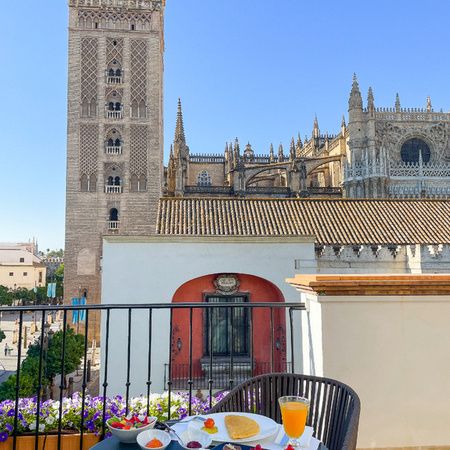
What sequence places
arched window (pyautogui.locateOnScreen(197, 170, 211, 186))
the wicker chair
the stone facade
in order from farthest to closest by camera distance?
arched window (pyautogui.locateOnScreen(197, 170, 211, 186))
the stone facade
the wicker chair

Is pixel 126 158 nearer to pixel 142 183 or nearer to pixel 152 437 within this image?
pixel 142 183

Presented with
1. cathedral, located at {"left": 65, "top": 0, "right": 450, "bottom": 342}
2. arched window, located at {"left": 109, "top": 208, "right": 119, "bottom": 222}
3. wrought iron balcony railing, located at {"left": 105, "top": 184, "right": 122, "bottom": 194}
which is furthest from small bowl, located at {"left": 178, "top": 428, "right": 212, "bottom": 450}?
wrought iron balcony railing, located at {"left": 105, "top": 184, "right": 122, "bottom": 194}

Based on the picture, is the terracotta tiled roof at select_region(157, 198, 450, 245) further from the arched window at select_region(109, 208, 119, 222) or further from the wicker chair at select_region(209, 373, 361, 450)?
the arched window at select_region(109, 208, 119, 222)

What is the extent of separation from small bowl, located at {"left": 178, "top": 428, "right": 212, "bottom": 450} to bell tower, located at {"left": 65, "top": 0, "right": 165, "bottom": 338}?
28.8 m

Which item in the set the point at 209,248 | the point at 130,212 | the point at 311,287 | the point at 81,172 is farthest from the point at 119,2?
the point at 311,287

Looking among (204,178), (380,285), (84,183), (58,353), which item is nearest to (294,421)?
(380,285)

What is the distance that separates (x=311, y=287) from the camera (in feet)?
9.93

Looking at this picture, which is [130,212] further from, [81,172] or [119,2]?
[119,2]

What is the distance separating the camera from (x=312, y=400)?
2363 mm

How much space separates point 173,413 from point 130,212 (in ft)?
91.6

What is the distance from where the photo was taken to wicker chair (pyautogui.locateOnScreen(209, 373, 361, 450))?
6.94 ft

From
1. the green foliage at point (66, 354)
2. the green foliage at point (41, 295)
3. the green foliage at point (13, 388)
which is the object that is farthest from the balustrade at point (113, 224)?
the green foliage at point (41, 295)

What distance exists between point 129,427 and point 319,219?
14.1 m

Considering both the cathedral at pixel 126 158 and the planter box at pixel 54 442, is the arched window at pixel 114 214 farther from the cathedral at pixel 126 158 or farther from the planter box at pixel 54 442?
the planter box at pixel 54 442
